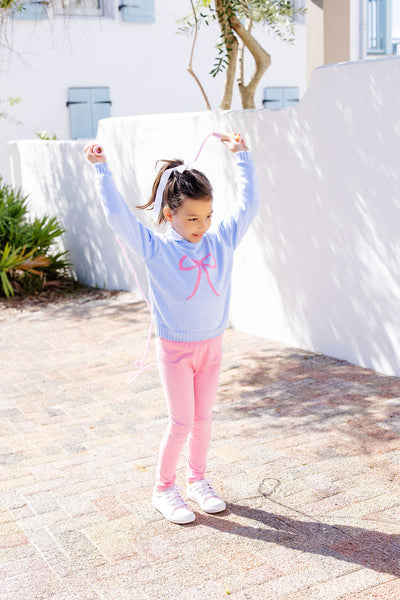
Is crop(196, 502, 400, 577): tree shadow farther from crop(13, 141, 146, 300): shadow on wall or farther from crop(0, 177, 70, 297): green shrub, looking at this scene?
crop(0, 177, 70, 297): green shrub

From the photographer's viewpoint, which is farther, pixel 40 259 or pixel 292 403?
pixel 40 259

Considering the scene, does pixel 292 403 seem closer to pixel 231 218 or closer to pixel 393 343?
pixel 393 343

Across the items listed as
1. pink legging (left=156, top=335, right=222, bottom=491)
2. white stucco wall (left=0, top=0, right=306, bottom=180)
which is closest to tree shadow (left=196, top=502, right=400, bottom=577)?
pink legging (left=156, top=335, right=222, bottom=491)

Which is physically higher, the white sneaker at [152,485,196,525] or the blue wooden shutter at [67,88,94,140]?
the blue wooden shutter at [67,88,94,140]

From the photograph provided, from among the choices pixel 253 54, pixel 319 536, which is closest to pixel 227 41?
pixel 253 54

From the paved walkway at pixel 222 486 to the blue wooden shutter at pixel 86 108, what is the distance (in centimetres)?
891

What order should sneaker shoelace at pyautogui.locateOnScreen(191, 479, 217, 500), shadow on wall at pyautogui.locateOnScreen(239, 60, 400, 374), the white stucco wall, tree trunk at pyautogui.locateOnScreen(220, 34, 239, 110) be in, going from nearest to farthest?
sneaker shoelace at pyautogui.locateOnScreen(191, 479, 217, 500)
shadow on wall at pyautogui.locateOnScreen(239, 60, 400, 374)
tree trunk at pyautogui.locateOnScreen(220, 34, 239, 110)
the white stucco wall

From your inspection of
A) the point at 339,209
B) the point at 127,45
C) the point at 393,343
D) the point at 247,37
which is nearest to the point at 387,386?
the point at 393,343

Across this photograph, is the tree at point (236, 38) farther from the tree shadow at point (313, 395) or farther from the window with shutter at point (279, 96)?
the window with shutter at point (279, 96)

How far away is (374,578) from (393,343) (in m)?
2.53

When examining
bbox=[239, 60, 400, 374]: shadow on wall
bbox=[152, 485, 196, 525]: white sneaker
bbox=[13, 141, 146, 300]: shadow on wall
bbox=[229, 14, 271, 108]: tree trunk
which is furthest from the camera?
bbox=[13, 141, 146, 300]: shadow on wall

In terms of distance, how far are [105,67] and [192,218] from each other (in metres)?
11.8

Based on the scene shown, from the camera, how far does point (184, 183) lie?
3.16m

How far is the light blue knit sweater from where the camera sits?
3.10 m
